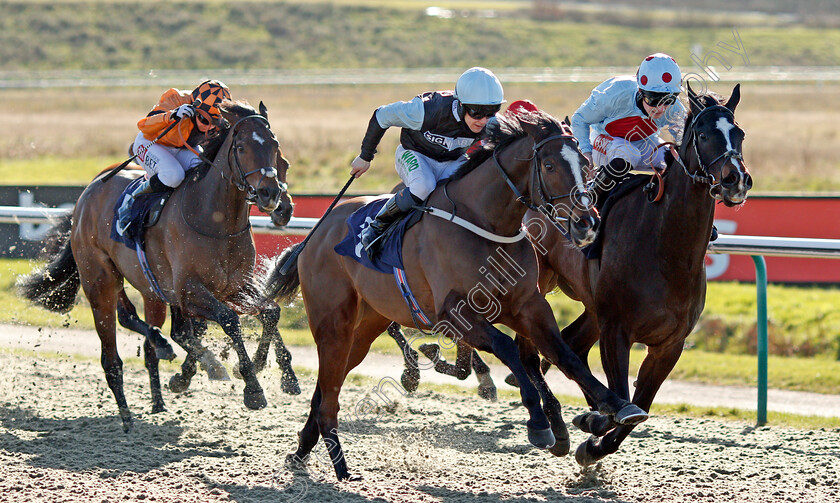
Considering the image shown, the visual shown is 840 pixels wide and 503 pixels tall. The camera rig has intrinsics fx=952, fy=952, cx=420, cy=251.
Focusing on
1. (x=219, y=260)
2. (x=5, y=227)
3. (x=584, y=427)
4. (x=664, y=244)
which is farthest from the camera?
(x=5, y=227)

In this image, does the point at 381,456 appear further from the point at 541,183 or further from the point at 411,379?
the point at 541,183

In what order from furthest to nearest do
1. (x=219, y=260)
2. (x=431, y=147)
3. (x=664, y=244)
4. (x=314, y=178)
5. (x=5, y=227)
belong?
(x=314, y=178), (x=5, y=227), (x=219, y=260), (x=431, y=147), (x=664, y=244)

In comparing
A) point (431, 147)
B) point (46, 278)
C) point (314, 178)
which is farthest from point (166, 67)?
point (431, 147)

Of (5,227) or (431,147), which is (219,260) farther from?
(5,227)

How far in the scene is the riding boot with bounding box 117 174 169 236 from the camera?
646cm

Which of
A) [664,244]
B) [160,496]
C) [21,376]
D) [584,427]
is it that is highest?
[664,244]

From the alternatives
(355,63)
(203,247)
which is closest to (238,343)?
(203,247)

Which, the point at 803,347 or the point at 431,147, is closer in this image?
the point at 431,147

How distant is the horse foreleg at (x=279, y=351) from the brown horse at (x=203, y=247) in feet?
0.28

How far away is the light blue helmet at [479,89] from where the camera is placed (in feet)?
15.3

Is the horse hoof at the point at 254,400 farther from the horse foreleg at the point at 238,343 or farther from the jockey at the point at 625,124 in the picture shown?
the jockey at the point at 625,124

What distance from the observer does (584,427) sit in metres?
4.36

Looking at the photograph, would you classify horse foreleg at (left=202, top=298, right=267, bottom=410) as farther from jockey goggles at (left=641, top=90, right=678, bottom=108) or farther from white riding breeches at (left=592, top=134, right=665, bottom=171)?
jockey goggles at (left=641, top=90, right=678, bottom=108)

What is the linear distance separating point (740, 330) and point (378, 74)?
25073mm
